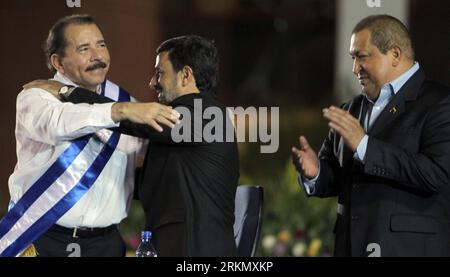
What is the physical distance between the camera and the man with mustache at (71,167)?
409cm

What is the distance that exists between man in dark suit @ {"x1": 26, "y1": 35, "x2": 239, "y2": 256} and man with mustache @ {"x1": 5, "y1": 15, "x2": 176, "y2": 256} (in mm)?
164

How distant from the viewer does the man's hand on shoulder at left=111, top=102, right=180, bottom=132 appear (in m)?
3.85

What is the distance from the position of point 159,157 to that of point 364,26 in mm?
966

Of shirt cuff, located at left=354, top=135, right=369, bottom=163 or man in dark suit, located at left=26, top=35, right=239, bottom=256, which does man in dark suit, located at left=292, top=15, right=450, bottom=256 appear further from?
man in dark suit, located at left=26, top=35, right=239, bottom=256

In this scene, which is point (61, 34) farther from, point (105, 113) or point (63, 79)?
point (105, 113)

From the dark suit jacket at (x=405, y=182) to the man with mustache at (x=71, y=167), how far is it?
0.93 m

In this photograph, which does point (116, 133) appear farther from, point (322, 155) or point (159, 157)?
point (322, 155)

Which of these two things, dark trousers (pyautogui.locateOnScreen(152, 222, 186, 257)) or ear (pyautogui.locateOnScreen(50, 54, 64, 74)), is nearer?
dark trousers (pyautogui.locateOnScreen(152, 222, 186, 257))

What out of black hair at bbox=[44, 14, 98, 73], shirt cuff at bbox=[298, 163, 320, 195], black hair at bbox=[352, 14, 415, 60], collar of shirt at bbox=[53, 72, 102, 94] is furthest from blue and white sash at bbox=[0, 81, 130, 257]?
black hair at bbox=[352, 14, 415, 60]

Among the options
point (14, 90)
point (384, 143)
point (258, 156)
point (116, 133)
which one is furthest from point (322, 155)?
point (14, 90)

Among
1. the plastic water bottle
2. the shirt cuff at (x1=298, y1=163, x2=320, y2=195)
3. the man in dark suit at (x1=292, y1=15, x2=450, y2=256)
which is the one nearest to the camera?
the plastic water bottle

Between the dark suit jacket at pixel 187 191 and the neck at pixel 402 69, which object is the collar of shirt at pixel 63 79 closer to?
the dark suit jacket at pixel 187 191

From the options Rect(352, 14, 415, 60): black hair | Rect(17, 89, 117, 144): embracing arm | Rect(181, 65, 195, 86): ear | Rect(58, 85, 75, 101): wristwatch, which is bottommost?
Rect(17, 89, 117, 144): embracing arm

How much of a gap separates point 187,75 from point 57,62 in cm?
59
